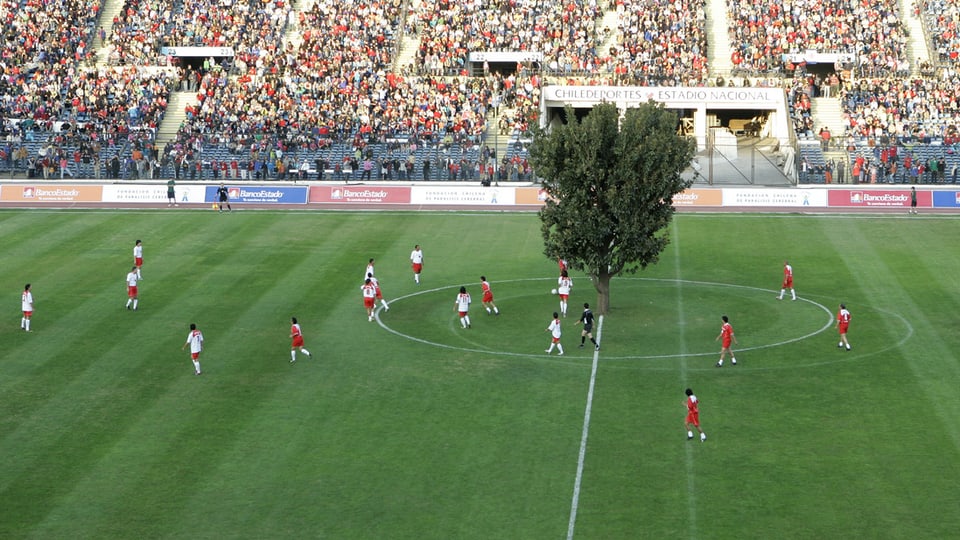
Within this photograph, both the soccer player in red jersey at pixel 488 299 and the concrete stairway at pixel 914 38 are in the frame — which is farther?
the concrete stairway at pixel 914 38

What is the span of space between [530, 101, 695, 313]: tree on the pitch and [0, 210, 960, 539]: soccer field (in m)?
2.70

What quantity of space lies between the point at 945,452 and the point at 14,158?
2518 inches

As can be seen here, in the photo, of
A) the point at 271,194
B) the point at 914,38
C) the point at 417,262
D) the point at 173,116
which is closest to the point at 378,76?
the point at 173,116

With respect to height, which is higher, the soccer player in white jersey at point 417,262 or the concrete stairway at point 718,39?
the concrete stairway at point 718,39

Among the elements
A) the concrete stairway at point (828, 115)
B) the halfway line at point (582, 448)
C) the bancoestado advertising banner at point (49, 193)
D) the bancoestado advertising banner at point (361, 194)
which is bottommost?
the halfway line at point (582, 448)

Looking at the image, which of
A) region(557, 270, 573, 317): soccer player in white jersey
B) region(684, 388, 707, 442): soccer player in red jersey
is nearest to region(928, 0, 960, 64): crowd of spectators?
region(557, 270, 573, 317): soccer player in white jersey

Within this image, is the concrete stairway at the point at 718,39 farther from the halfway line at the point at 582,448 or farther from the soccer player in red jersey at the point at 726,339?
the soccer player in red jersey at the point at 726,339

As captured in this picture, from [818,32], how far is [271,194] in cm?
4005

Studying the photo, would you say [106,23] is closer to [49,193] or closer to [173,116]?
[173,116]

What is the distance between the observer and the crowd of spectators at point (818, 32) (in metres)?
87.3

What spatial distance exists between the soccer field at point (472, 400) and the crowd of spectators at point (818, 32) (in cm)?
3203

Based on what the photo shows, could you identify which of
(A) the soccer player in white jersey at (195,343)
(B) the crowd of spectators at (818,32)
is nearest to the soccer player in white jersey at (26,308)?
(A) the soccer player in white jersey at (195,343)

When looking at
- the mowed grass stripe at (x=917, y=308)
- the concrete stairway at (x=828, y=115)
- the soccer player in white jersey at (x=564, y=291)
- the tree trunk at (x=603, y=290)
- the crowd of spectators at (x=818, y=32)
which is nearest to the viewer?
the mowed grass stripe at (x=917, y=308)

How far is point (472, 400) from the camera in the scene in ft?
116
